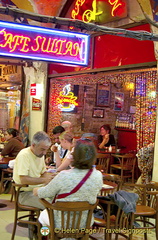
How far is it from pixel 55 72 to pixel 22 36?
3994mm

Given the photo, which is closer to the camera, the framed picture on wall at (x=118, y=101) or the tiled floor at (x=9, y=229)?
the tiled floor at (x=9, y=229)

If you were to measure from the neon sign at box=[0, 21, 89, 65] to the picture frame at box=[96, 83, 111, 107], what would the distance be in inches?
225

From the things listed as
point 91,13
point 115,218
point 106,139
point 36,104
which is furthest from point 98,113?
point 115,218

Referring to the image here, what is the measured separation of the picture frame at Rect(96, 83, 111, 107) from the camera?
471 inches

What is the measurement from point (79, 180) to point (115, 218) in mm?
989

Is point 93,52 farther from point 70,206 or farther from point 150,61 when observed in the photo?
point 70,206

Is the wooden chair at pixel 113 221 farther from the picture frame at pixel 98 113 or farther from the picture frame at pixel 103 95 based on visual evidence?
the picture frame at pixel 103 95

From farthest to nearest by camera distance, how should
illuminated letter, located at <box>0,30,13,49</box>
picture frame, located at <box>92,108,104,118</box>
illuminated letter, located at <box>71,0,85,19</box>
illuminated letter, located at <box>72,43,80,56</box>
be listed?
picture frame, located at <box>92,108,104,118</box> < illuminated letter, located at <box>71,0,85,19</box> < illuminated letter, located at <box>72,43,80,56</box> < illuminated letter, located at <box>0,30,13,49</box>

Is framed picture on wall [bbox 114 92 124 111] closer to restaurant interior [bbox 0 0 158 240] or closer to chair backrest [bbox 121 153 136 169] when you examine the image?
restaurant interior [bbox 0 0 158 240]

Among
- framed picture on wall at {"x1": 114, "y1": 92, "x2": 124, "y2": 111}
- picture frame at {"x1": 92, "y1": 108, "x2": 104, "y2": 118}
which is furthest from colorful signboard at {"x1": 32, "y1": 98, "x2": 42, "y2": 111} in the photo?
framed picture on wall at {"x1": 114, "y1": 92, "x2": 124, "y2": 111}

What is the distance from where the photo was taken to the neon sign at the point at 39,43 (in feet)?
18.6

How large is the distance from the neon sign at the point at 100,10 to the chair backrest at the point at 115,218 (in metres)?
4.77

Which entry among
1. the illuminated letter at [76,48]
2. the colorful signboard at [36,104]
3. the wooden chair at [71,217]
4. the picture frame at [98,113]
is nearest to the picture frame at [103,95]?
the picture frame at [98,113]

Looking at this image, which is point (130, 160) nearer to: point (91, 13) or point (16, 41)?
point (91, 13)
